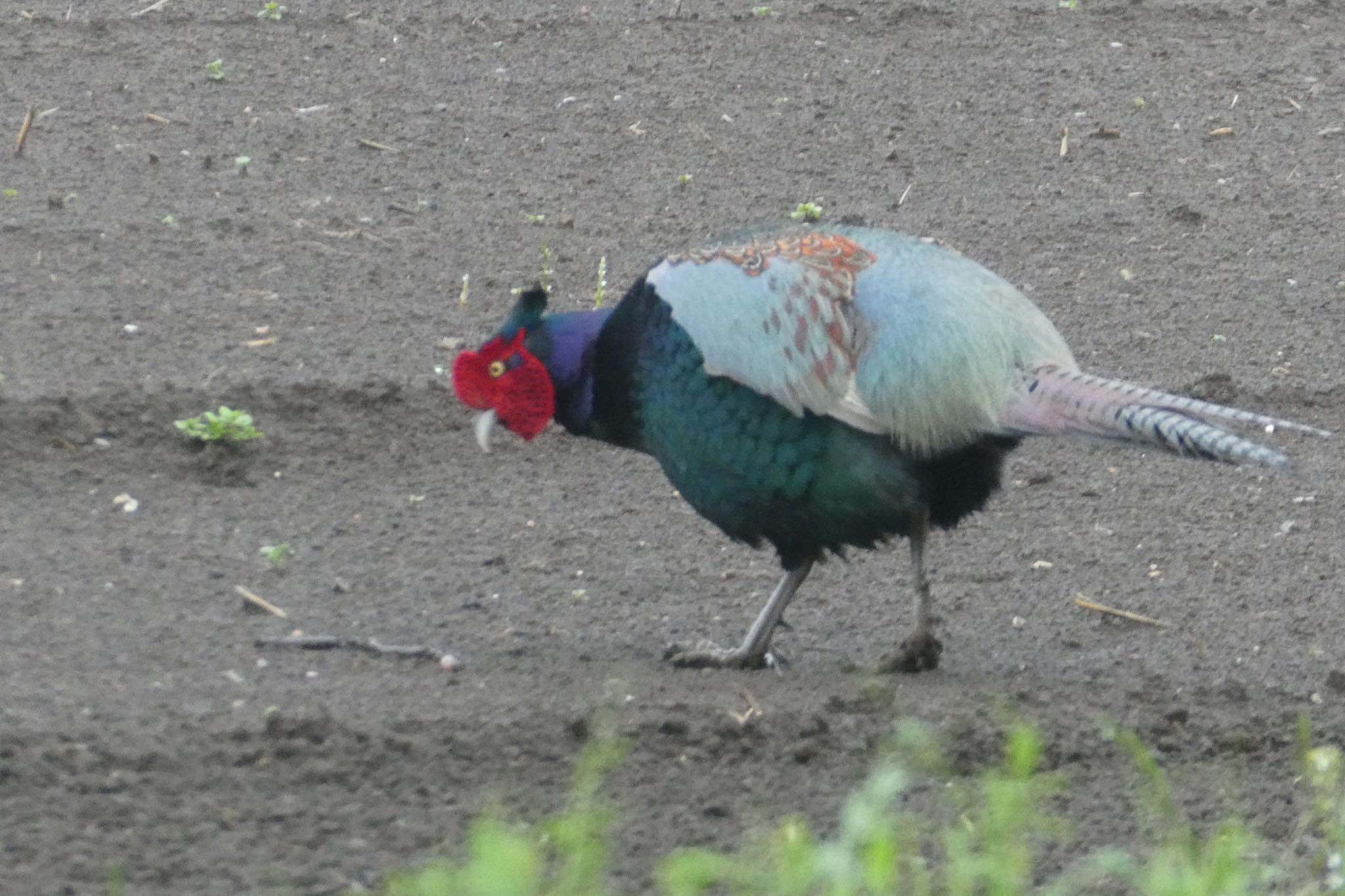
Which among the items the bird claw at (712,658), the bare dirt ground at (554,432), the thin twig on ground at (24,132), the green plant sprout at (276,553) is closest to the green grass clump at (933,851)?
the bare dirt ground at (554,432)

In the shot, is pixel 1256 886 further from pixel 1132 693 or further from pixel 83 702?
pixel 83 702

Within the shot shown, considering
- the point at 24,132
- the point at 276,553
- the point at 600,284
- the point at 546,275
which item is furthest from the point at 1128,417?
the point at 24,132

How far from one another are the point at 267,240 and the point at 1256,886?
12.8 ft

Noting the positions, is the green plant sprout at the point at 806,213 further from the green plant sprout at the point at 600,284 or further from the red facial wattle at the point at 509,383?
the red facial wattle at the point at 509,383

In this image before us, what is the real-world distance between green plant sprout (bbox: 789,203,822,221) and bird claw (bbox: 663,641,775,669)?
2.35 m

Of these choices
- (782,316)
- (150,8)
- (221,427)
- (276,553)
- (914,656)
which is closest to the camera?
(782,316)

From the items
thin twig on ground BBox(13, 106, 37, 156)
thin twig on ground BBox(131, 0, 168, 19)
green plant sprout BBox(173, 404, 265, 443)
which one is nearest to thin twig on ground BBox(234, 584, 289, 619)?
green plant sprout BBox(173, 404, 265, 443)

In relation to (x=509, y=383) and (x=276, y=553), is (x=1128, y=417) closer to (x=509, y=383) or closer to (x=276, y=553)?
(x=509, y=383)

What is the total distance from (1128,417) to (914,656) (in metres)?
0.74

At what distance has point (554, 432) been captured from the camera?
207 inches

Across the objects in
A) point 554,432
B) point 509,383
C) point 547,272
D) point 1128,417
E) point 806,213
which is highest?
point 1128,417

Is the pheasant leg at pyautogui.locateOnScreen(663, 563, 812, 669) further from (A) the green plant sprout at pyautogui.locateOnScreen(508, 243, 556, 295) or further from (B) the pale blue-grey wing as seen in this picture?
(A) the green plant sprout at pyautogui.locateOnScreen(508, 243, 556, 295)

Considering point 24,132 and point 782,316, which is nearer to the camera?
point 782,316

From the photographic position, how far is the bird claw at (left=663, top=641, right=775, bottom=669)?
4.06 meters
